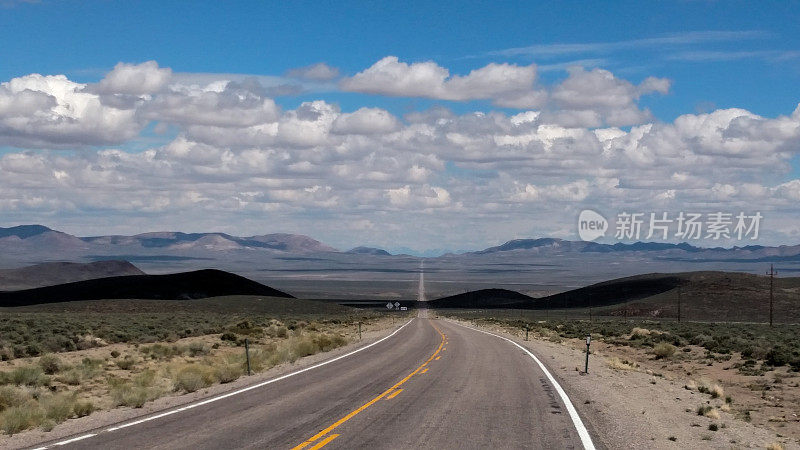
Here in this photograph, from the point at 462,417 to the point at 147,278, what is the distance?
158798 mm

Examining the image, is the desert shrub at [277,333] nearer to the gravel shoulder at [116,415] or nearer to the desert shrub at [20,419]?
the gravel shoulder at [116,415]

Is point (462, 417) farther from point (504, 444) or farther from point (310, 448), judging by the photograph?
point (310, 448)

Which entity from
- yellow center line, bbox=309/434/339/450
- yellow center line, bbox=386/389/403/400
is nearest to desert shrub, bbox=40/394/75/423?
yellow center line, bbox=309/434/339/450

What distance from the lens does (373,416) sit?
1548cm

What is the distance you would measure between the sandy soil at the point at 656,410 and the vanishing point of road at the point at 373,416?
2.08 ft

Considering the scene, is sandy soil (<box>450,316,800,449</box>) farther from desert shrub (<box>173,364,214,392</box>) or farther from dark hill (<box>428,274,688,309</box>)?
dark hill (<box>428,274,688,309</box>)

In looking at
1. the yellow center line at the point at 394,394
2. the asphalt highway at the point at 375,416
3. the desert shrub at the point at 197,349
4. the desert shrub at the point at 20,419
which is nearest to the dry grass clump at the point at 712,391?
the asphalt highway at the point at 375,416

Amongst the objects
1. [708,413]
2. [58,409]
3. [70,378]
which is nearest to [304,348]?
[70,378]

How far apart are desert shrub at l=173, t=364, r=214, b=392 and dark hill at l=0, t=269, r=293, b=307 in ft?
426

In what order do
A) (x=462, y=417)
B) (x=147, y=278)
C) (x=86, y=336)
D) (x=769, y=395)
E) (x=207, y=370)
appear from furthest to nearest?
(x=147, y=278)
(x=86, y=336)
(x=769, y=395)
(x=207, y=370)
(x=462, y=417)

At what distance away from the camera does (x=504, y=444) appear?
1273cm

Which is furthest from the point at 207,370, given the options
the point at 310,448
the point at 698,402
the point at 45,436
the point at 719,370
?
the point at 719,370

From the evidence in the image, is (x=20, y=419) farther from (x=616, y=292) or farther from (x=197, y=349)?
(x=616, y=292)

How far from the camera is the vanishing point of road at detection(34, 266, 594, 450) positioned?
12977mm
